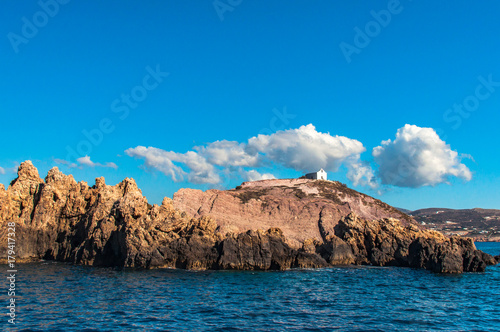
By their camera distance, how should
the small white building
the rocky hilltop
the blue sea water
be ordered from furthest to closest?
the small white building
the rocky hilltop
the blue sea water

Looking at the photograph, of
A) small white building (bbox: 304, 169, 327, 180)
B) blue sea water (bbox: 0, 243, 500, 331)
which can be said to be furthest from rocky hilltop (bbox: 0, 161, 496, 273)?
small white building (bbox: 304, 169, 327, 180)

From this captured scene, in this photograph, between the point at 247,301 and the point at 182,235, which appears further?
the point at 182,235

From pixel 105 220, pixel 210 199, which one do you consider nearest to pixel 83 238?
pixel 105 220

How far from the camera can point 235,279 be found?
A: 1754 inches

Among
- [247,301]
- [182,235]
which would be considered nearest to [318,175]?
[182,235]

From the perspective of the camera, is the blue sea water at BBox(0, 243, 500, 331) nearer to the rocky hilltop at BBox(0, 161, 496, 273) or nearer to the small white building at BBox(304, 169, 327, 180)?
the rocky hilltop at BBox(0, 161, 496, 273)

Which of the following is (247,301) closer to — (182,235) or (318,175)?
(182,235)

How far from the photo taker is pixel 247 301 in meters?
32.7

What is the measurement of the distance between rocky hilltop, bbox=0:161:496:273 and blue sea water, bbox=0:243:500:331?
4.43 m

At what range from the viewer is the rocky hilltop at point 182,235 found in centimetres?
5372

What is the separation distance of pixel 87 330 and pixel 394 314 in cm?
2135

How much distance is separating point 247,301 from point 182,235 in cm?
2547

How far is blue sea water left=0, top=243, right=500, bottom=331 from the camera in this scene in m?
25.5

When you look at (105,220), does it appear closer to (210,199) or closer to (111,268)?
(111,268)
